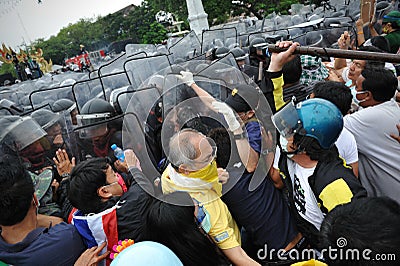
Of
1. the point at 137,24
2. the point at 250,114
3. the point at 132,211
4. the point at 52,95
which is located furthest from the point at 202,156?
the point at 137,24

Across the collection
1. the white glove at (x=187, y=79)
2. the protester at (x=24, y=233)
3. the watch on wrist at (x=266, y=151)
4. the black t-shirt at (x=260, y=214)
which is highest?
the white glove at (x=187, y=79)

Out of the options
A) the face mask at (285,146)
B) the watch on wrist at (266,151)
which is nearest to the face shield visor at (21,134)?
the watch on wrist at (266,151)

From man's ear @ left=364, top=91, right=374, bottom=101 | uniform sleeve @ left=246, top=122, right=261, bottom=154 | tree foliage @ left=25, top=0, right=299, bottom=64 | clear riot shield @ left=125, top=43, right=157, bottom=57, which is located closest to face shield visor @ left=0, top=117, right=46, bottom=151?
uniform sleeve @ left=246, top=122, right=261, bottom=154

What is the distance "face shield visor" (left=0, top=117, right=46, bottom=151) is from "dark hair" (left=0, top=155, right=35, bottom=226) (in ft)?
4.46

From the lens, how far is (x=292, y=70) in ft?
9.30

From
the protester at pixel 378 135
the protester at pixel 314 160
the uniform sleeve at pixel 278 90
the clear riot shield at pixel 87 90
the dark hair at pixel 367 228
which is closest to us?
the dark hair at pixel 367 228

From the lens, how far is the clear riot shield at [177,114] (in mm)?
2314

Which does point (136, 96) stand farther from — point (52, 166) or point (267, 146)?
point (267, 146)

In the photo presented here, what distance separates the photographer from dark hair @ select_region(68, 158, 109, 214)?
5.68ft

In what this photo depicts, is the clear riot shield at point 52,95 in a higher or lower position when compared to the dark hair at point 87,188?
lower

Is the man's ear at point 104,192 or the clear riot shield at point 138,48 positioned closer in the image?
the man's ear at point 104,192

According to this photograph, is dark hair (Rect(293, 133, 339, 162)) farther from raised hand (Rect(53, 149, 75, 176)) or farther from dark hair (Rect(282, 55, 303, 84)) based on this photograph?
raised hand (Rect(53, 149, 75, 176))

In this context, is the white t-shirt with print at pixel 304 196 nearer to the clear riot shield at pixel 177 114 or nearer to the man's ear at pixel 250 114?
the clear riot shield at pixel 177 114

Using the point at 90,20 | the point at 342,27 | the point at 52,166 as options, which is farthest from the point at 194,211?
the point at 90,20
